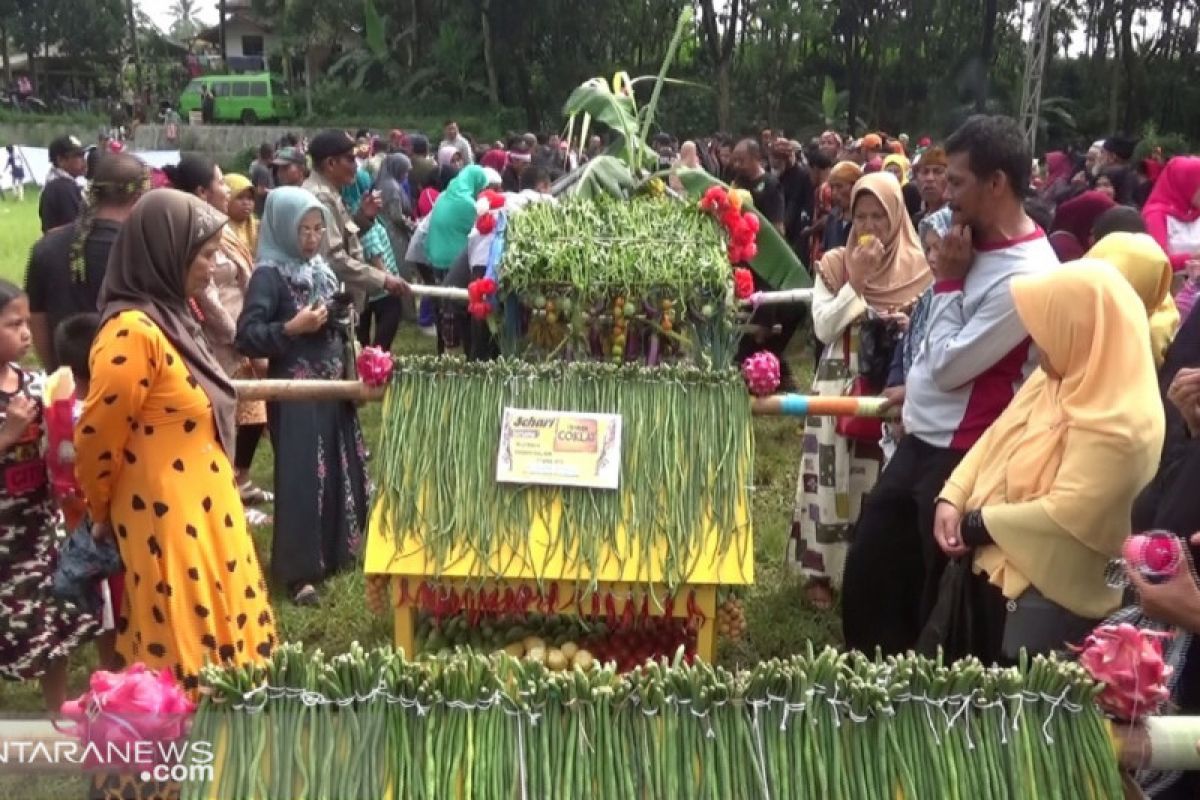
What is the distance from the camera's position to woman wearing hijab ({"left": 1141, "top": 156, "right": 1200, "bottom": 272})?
6.05 meters

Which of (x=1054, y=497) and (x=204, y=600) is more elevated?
(x=1054, y=497)

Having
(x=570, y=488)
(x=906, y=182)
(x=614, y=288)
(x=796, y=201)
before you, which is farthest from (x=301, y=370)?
(x=796, y=201)

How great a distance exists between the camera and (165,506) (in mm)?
2688

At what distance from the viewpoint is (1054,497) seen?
7.86 feet

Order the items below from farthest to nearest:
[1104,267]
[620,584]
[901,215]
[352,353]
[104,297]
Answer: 1. [352,353]
2. [901,215]
3. [620,584]
4. [104,297]
5. [1104,267]

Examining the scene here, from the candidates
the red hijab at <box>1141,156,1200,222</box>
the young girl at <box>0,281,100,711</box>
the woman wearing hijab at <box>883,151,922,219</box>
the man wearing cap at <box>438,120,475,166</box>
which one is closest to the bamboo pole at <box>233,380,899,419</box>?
the young girl at <box>0,281,100,711</box>

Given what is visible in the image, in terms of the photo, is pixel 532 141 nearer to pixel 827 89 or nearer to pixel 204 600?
pixel 204 600

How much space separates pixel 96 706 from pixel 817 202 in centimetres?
853

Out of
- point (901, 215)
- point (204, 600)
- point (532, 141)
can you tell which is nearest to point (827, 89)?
point (532, 141)

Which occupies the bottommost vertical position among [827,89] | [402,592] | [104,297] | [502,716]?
[402,592]

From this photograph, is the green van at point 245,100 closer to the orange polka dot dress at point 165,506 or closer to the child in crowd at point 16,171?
the child in crowd at point 16,171

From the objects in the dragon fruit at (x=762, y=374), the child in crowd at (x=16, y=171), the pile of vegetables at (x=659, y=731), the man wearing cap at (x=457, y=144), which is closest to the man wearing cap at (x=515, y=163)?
the man wearing cap at (x=457, y=144)

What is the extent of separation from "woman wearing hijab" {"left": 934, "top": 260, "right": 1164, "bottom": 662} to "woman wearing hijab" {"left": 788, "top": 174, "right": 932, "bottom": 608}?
56.0 inches

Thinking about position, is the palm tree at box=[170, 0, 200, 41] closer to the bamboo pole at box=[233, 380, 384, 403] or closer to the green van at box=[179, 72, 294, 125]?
the green van at box=[179, 72, 294, 125]
